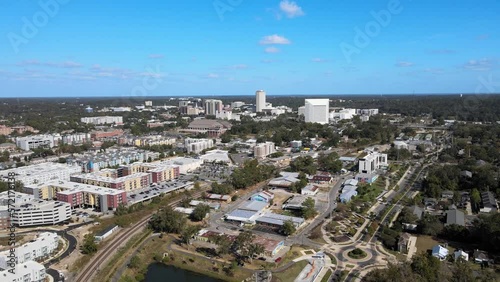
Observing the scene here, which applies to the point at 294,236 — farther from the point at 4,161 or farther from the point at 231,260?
the point at 4,161

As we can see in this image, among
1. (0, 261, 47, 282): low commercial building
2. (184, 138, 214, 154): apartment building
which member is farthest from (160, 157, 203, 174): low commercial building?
(0, 261, 47, 282): low commercial building

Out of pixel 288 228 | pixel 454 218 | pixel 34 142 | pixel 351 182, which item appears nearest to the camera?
pixel 288 228

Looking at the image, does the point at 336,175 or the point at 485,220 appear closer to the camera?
the point at 485,220

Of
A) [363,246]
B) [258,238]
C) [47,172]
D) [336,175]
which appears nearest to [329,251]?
[363,246]

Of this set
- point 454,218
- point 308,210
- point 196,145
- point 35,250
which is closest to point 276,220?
point 308,210

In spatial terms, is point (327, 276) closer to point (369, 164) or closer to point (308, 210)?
point (308, 210)

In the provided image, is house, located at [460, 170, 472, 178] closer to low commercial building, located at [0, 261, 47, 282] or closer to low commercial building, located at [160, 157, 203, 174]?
low commercial building, located at [160, 157, 203, 174]
